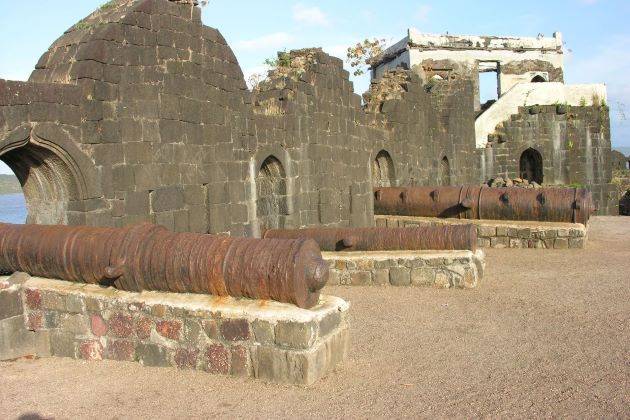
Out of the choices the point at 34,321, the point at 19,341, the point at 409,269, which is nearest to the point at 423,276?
the point at 409,269

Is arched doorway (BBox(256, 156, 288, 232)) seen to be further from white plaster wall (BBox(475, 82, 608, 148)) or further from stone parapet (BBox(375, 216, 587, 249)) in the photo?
white plaster wall (BBox(475, 82, 608, 148))

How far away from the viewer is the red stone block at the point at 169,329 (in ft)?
16.9

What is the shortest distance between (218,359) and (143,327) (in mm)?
746

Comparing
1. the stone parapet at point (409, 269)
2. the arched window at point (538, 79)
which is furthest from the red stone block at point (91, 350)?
the arched window at point (538, 79)

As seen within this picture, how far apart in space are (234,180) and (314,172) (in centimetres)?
275

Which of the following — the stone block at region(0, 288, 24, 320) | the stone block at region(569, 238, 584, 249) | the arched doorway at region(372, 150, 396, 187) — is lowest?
the stone block at region(569, 238, 584, 249)

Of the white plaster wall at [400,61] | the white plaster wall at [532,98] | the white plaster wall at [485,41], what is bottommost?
→ the white plaster wall at [532,98]

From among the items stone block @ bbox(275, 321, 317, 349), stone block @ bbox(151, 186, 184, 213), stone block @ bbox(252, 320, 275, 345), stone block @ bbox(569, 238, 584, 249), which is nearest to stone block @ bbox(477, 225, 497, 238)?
stone block @ bbox(569, 238, 584, 249)

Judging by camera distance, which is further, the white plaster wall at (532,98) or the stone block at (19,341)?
the white plaster wall at (532,98)

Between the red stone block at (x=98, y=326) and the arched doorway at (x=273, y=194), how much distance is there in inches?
269

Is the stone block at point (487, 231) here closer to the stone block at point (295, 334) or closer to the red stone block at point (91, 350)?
A: the stone block at point (295, 334)

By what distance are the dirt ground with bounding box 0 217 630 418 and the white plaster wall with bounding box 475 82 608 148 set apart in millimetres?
18498

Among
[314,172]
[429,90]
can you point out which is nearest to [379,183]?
[314,172]

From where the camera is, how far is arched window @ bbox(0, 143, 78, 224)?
7.80 m
